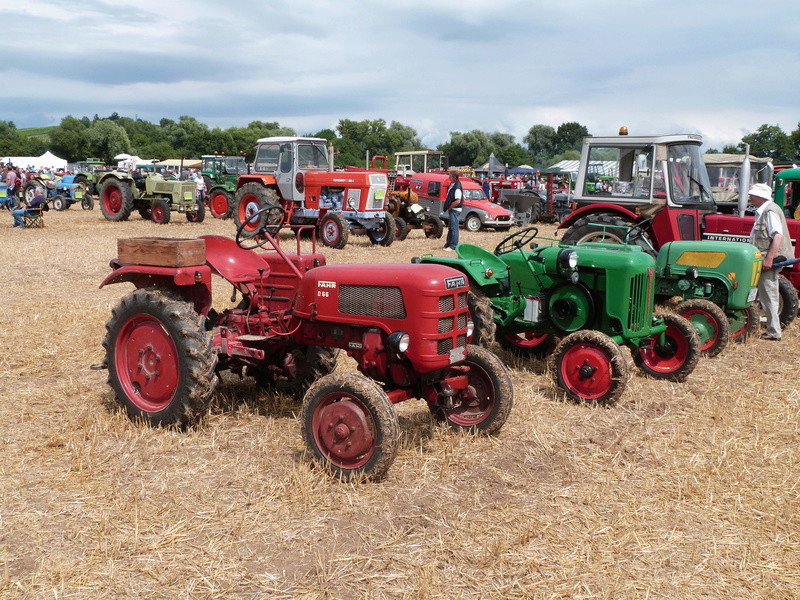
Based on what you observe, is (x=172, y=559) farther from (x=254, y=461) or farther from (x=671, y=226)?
(x=671, y=226)

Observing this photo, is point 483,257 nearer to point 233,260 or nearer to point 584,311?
point 584,311

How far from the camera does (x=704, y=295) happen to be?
6957 millimetres

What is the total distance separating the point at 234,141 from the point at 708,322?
256 ft

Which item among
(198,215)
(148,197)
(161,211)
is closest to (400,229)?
(198,215)

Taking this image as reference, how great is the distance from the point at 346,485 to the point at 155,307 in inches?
64.4

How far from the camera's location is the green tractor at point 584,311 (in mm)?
5180

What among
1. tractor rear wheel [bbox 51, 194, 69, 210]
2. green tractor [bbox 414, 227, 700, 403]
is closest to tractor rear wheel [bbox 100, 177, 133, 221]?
tractor rear wheel [bbox 51, 194, 69, 210]

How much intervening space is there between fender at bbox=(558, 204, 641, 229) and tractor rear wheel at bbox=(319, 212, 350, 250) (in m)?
5.94

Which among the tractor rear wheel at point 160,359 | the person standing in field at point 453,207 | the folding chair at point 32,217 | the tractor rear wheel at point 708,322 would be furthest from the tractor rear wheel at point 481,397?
the folding chair at point 32,217

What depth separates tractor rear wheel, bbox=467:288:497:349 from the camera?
576 centimetres

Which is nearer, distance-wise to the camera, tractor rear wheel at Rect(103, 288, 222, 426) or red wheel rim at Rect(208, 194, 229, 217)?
tractor rear wheel at Rect(103, 288, 222, 426)

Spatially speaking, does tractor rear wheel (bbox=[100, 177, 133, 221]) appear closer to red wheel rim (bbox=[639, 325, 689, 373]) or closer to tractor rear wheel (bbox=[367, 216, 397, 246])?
tractor rear wheel (bbox=[367, 216, 397, 246])

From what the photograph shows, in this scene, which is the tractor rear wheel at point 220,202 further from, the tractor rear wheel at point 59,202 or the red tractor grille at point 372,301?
the red tractor grille at point 372,301

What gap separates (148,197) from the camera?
61.8 ft
